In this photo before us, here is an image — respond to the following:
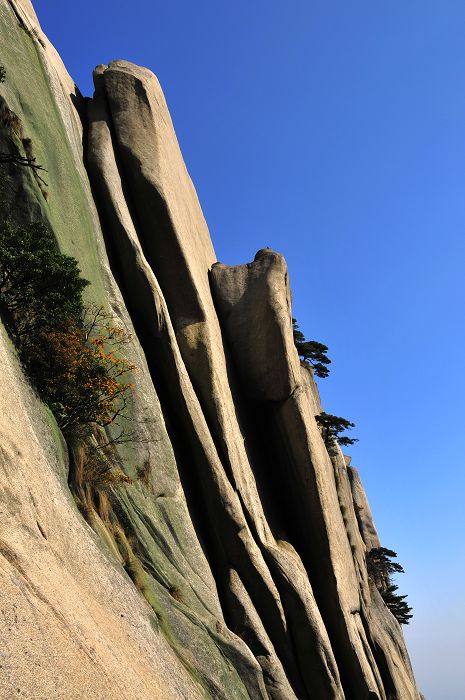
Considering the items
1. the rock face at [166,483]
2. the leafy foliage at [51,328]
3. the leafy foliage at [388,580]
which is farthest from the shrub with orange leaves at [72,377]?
the leafy foliage at [388,580]

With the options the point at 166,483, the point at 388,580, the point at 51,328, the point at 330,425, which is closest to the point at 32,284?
the point at 51,328

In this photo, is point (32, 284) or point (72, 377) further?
point (32, 284)

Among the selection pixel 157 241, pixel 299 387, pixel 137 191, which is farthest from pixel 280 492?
pixel 137 191

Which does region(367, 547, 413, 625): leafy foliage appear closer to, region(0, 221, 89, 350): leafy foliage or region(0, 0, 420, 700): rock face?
region(0, 0, 420, 700): rock face

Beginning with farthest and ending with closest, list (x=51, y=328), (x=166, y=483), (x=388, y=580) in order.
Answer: (x=388, y=580)
(x=166, y=483)
(x=51, y=328)

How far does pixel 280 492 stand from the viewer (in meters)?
28.0

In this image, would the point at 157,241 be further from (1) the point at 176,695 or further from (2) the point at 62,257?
(1) the point at 176,695

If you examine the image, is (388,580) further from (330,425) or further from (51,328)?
(51,328)

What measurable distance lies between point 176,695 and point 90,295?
1135 centimetres

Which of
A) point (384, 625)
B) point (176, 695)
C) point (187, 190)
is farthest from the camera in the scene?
point (384, 625)

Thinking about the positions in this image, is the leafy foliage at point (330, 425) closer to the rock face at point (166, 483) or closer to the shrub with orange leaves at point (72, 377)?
the rock face at point (166, 483)

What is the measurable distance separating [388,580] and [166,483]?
33.8 metres

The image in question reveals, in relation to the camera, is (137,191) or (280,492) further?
(280,492)

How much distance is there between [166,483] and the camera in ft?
65.6
